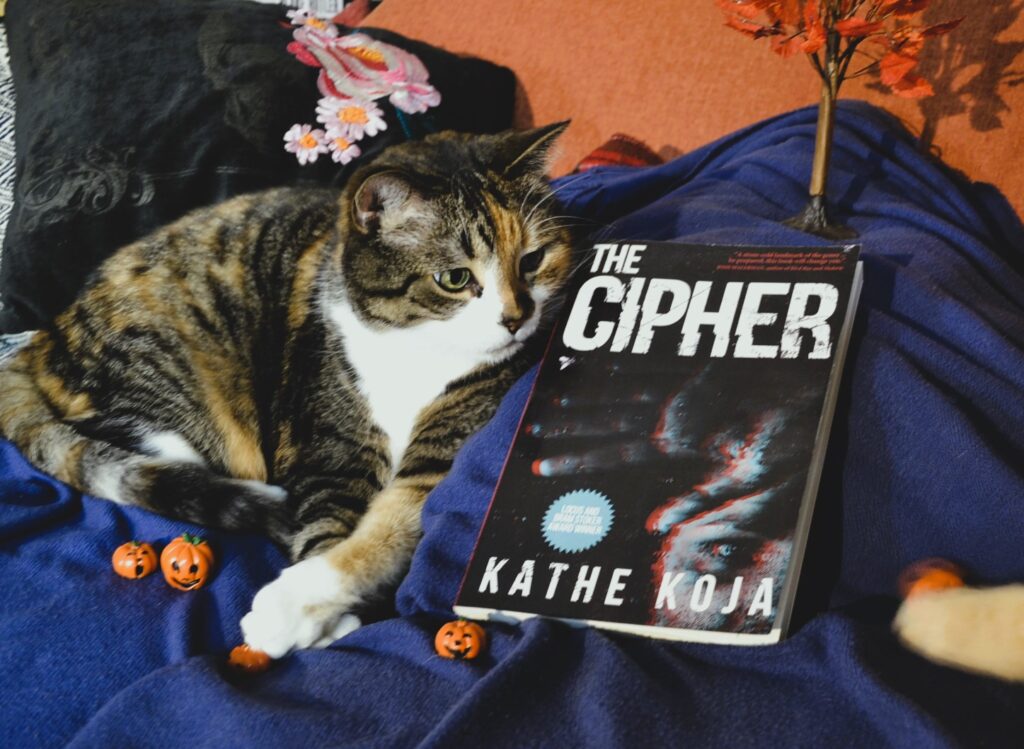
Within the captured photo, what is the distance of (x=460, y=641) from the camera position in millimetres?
759

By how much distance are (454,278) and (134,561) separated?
0.44 m

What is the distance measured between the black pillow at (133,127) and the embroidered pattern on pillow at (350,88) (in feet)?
0.05

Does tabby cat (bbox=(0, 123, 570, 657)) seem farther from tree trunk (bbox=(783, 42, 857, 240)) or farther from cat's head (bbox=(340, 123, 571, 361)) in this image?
tree trunk (bbox=(783, 42, 857, 240))

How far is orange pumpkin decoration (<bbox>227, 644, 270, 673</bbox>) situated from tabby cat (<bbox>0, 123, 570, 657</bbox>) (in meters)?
0.01

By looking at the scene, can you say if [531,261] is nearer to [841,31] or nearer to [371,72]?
[841,31]

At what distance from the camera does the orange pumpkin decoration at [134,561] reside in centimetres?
91

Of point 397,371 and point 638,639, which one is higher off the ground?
point 397,371

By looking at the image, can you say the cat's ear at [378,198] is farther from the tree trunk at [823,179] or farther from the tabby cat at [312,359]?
the tree trunk at [823,179]

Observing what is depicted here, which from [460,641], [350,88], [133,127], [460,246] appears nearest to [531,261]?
[460,246]

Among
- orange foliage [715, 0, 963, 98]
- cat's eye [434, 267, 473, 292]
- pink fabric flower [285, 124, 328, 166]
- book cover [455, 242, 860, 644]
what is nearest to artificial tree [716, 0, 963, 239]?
orange foliage [715, 0, 963, 98]

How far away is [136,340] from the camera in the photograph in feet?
3.79

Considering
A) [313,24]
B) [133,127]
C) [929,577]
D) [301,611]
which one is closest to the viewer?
[929,577]

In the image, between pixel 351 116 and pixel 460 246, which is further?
pixel 351 116

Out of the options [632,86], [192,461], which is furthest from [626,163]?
[192,461]
